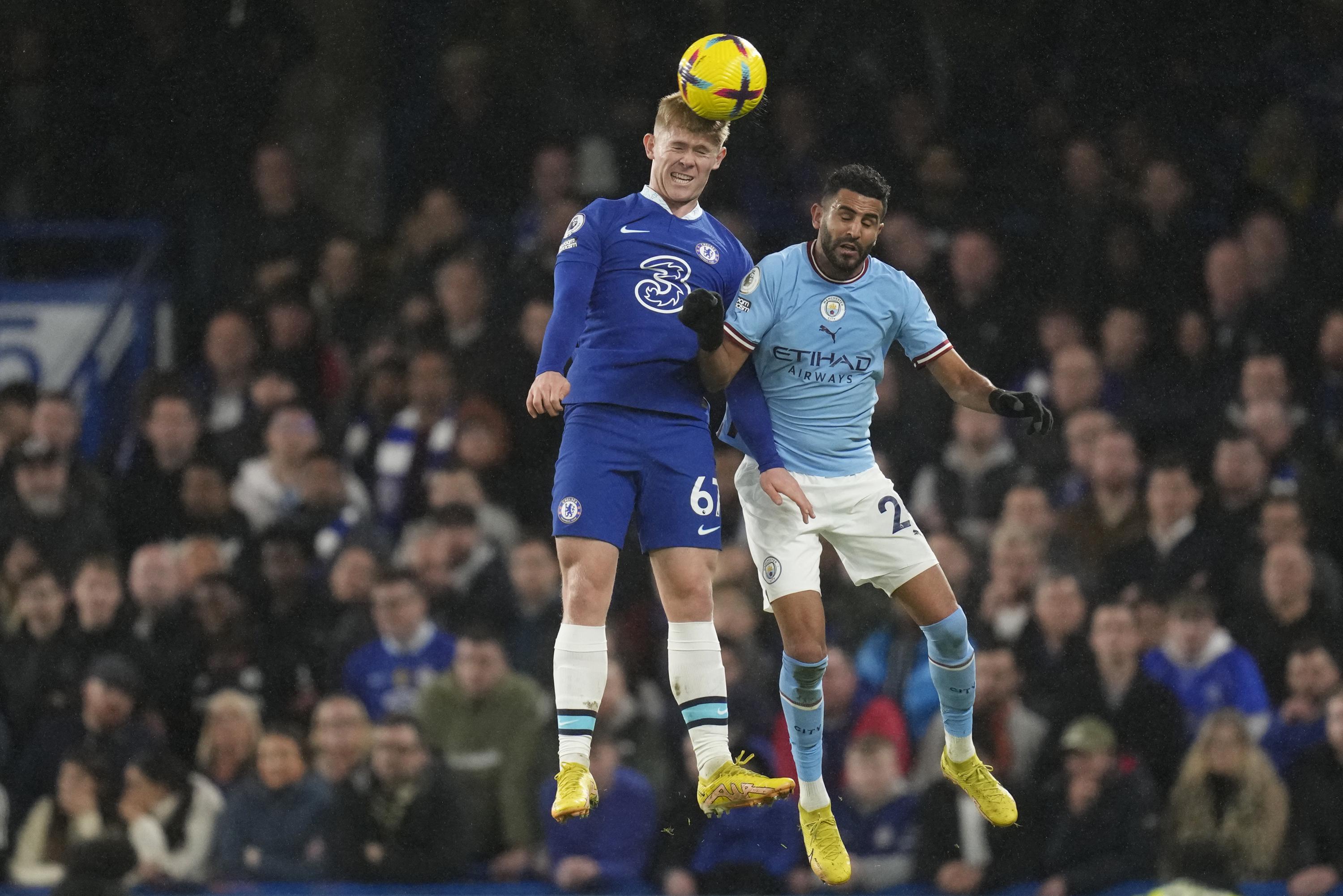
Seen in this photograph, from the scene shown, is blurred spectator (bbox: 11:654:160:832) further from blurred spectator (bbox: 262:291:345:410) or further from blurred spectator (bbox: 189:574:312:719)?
blurred spectator (bbox: 262:291:345:410)

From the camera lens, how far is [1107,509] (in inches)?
408

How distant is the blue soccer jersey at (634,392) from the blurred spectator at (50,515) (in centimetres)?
562

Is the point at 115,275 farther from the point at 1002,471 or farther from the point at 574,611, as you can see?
the point at 574,611

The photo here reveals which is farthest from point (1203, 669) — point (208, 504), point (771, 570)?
point (208, 504)

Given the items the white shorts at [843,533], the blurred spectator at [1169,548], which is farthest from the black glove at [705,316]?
the blurred spectator at [1169,548]

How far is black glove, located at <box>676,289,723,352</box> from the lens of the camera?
6.25 m

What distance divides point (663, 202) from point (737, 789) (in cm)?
201

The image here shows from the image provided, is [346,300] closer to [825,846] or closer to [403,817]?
[403,817]

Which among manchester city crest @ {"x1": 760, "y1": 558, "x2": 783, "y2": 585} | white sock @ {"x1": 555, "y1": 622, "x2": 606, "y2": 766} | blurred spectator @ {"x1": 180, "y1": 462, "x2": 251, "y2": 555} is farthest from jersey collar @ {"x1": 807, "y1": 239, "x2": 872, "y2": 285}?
blurred spectator @ {"x1": 180, "y1": 462, "x2": 251, "y2": 555}

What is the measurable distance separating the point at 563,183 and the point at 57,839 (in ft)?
16.5

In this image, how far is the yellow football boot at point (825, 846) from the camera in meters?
7.08

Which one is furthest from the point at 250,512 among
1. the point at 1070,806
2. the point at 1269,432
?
the point at 1269,432

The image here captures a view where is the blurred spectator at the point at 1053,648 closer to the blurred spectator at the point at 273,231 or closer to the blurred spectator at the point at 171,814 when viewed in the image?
the blurred spectator at the point at 171,814

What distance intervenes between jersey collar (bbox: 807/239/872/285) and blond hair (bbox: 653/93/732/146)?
51cm
